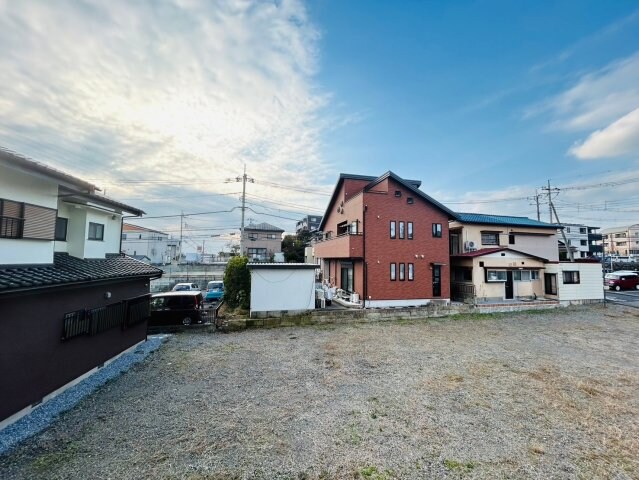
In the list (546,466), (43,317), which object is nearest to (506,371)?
(546,466)

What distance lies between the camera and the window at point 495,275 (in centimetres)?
1597

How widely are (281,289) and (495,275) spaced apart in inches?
490

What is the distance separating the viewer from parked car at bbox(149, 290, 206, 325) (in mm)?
11336

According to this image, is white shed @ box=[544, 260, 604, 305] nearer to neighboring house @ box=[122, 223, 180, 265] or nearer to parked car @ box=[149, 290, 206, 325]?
parked car @ box=[149, 290, 206, 325]

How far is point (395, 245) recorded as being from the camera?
47.6ft

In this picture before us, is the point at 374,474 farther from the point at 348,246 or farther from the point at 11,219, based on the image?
the point at 348,246

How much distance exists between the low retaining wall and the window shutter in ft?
21.5

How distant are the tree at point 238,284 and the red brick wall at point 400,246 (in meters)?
5.70

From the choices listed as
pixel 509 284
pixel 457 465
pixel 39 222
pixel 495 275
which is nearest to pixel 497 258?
pixel 495 275

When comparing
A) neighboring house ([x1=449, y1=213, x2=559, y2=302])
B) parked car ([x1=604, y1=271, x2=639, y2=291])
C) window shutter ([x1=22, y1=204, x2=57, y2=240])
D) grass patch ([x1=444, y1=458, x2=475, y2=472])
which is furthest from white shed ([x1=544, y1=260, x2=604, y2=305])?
window shutter ([x1=22, y1=204, x2=57, y2=240])

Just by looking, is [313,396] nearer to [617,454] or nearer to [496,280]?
[617,454]

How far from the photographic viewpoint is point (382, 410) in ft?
16.8

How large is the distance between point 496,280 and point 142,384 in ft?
56.5

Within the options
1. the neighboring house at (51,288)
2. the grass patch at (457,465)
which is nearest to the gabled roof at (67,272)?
the neighboring house at (51,288)
